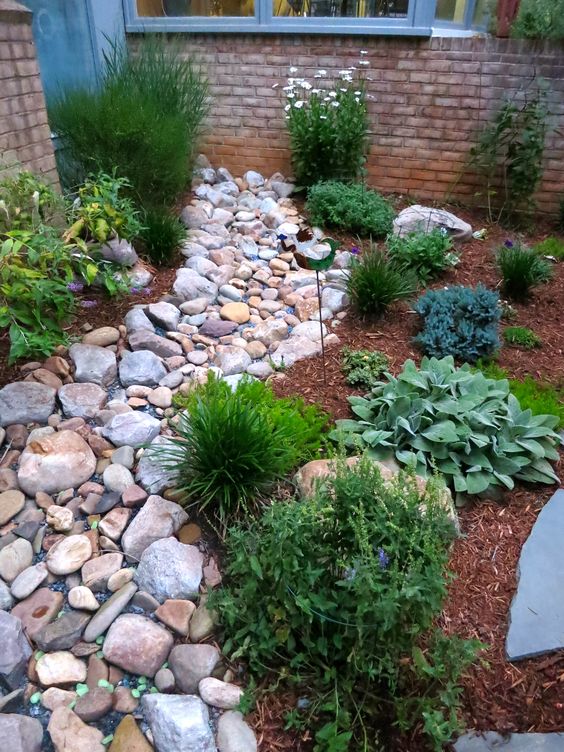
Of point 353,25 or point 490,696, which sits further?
point 353,25

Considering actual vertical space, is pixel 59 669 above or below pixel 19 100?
below

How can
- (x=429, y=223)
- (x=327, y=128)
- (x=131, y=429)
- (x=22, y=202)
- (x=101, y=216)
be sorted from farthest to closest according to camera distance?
(x=327, y=128), (x=429, y=223), (x=101, y=216), (x=22, y=202), (x=131, y=429)

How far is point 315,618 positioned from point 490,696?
57cm

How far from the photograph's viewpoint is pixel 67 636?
1.88 m

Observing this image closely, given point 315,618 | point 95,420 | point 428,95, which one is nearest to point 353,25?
point 428,95

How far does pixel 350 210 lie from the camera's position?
4574mm

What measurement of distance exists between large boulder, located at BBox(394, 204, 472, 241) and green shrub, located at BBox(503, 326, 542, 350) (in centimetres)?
128

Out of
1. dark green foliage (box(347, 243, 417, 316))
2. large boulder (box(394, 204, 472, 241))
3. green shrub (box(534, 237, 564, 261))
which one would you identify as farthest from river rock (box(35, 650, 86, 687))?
green shrub (box(534, 237, 564, 261))

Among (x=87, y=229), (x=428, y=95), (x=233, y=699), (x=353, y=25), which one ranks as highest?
(x=353, y=25)

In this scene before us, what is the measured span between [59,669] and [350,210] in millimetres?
3716

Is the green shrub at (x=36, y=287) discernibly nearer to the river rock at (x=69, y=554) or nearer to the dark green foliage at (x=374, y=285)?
the river rock at (x=69, y=554)

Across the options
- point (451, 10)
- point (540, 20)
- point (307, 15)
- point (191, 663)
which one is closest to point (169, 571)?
point (191, 663)

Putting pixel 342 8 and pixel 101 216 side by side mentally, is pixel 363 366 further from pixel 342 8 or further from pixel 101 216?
pixel 342 8

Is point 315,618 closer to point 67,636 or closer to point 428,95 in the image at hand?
point 67,636
